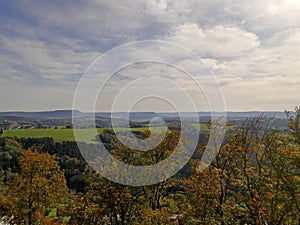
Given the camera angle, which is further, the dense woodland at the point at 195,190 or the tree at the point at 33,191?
the tree at the point at 33,191

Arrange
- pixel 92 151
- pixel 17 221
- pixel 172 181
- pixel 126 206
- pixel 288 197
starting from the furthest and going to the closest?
pixel 172 181 < pixel 17 221 < pixel 92 151 < pixel 126 206 < pixel 288 197

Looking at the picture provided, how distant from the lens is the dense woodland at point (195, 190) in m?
9.91

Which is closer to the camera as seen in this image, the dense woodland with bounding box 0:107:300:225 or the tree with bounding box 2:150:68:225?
the dense woodland with bounding box 0:107:300:225

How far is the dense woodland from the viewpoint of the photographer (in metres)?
9.91

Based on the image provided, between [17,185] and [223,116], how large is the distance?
12.1m

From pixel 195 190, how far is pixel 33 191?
8.81 meters

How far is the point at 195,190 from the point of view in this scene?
13297 mm

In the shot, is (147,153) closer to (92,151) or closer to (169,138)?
(169,138)

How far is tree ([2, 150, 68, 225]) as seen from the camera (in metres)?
14.5

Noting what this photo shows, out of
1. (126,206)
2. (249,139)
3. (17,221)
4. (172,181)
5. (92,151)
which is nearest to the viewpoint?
(126,206)

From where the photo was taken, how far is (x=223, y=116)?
1504 cm

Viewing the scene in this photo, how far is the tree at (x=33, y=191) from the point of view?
14453 millimetres

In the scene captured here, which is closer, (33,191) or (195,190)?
(195,190)

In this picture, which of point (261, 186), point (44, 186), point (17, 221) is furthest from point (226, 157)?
point (17, 221)
